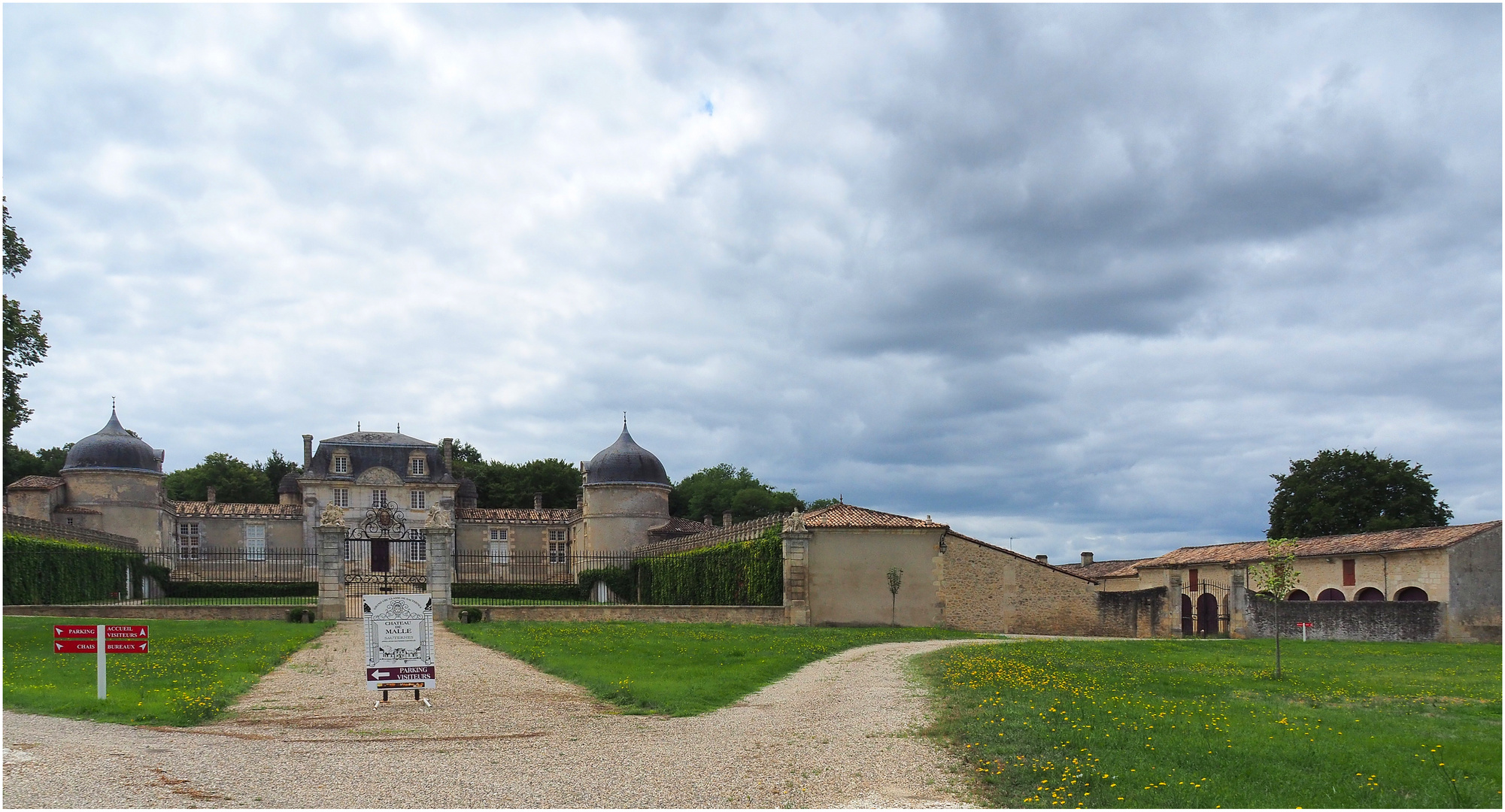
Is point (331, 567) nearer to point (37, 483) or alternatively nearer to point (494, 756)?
point (494, 756)

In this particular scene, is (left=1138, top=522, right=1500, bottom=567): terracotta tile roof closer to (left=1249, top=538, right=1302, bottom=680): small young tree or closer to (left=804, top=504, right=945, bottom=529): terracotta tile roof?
(left=804, top=504, right=945, bottom=529): terracotta tile roof

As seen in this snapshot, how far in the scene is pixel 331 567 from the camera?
32656 millimetres

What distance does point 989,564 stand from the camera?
35156 mm

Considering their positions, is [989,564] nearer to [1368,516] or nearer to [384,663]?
[384,663]

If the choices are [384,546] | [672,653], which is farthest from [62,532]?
[672,653]

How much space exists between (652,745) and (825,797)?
2.60m

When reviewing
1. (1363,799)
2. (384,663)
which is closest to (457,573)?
(384,663)

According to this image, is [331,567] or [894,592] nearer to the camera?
[331,567]

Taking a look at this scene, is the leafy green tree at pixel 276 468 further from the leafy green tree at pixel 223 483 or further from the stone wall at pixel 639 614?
the stone wall at pixel 639 614

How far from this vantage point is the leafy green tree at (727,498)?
3356 inches

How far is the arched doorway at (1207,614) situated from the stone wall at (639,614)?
59.9 feet

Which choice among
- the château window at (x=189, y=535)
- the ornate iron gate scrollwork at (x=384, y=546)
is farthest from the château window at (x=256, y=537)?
the ornate iron gate scrollwork at (x=384, y=546)

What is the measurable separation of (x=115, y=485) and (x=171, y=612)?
76.1ft

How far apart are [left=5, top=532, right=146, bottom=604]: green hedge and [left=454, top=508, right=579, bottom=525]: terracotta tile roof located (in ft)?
65.6
